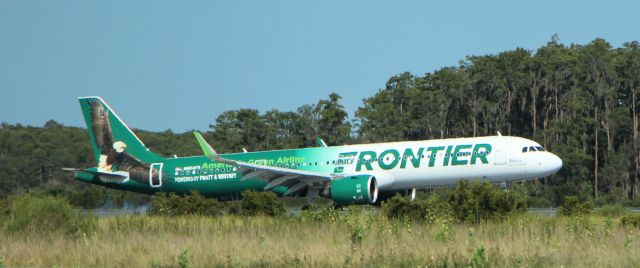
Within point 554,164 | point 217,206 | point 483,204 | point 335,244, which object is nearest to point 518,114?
point 554,164

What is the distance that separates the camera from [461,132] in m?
76.2

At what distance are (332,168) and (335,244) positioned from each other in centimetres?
1969

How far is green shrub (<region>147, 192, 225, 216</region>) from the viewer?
34.2 meters

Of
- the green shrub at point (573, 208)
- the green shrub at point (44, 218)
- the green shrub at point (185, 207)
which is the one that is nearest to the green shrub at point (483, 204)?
the green shrub at point (573, 208)

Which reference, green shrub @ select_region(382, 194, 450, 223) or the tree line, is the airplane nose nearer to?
green shrub @ select_region(382, 194, 450, 223)

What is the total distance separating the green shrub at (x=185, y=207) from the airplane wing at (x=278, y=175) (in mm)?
3645

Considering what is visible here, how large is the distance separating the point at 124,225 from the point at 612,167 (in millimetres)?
44753

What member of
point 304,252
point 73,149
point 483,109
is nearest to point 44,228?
point 304,252

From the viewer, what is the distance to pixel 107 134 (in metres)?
45.9

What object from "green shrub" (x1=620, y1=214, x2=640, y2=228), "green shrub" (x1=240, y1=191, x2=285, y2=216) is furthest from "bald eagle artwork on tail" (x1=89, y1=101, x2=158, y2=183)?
"green shrub" (x1=620, y1=214, x2=640, y2=228)

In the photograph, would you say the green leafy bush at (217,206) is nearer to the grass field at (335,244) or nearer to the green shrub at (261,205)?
the green shrub at (261,205)

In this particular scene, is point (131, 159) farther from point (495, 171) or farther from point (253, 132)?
point (253, 132)

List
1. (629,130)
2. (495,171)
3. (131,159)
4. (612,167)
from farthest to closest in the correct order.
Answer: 1. (629,130)
2. (612,167)
3. (131,159)
4. (495,171)

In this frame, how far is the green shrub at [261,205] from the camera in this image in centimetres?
3313
